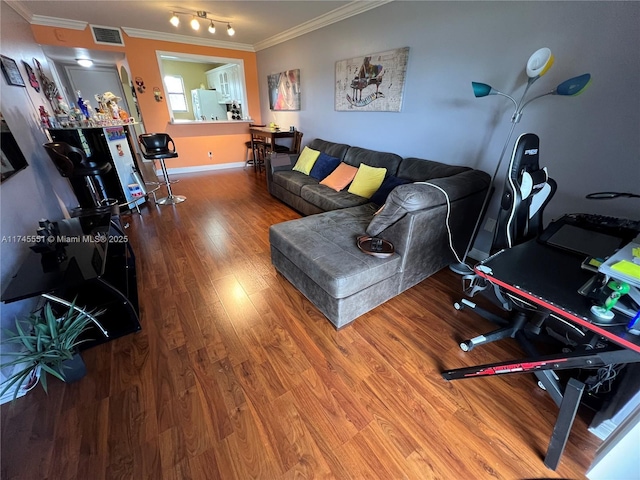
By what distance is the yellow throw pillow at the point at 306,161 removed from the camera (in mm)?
3797

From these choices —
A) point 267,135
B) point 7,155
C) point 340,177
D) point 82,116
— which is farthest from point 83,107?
point 340,177

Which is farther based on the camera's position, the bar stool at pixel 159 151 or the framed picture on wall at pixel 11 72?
the bar stool at pixel 159 151

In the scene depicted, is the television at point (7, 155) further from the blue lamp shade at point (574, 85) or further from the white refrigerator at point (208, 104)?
the white refrigerator at point (208, 104)

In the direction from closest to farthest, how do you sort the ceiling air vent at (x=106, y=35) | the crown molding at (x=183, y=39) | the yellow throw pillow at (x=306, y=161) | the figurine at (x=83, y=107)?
1. the figurine at (x=83, y=107)
2. the yellow throw pillow at (x=306, y=161)
3. the ceiling air vent at (x=106, y=35)
4. the crown molding at (x=183, y=39)

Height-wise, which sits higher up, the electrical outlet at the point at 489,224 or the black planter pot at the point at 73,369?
the electrical outlet at the point at 489,224

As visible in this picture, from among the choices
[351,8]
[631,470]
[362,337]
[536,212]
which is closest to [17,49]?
[351,8]

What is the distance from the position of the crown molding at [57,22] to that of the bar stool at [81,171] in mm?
2495

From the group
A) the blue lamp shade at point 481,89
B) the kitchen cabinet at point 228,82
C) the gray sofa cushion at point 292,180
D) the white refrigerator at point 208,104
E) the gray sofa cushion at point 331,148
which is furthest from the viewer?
the white refrigerator at point 208,104

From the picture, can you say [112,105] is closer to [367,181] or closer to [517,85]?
[367,181]

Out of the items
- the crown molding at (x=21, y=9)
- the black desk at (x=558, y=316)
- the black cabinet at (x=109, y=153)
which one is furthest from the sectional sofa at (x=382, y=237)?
the crown molding at (x=21, y=9)

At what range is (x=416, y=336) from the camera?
1.69 m

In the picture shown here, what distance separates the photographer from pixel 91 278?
1.36 meters

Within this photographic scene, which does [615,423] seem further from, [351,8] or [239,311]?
[351,8]

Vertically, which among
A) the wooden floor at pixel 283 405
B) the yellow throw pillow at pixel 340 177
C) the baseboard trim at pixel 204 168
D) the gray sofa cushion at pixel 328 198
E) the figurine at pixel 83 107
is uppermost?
the figurine at pixel 83 107
